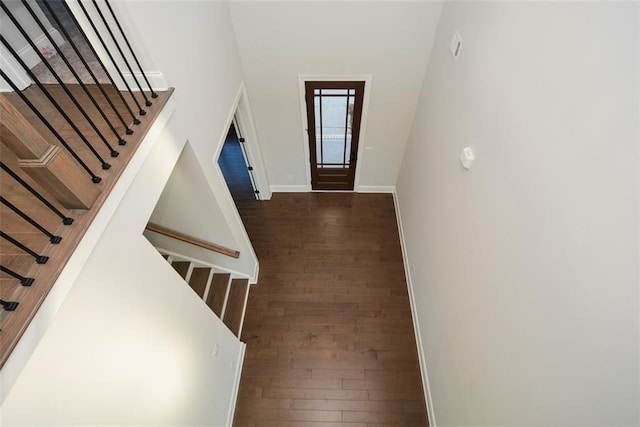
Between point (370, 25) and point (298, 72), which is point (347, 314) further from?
point (370, 25)

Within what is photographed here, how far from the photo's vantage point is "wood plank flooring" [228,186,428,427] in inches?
125

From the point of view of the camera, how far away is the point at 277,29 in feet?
10.6

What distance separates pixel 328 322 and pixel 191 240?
1.90 metres

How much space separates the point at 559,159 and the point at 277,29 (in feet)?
9.88

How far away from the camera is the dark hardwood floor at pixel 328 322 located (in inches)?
125

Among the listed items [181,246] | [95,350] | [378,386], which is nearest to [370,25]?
[181,246]

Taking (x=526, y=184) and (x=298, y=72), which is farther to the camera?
(x=298, y=72)

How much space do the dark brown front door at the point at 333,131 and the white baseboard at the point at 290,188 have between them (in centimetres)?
13

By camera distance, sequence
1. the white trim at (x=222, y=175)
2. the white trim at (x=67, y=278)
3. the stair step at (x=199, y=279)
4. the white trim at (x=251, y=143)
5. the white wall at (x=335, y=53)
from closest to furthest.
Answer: the white trim at (x=67, y=278) < the white trim at (x=222, y=175) < the white wall at (x=335, y=53) < the stair step at (x=199, y=279) < the white trim at (x=251, y=143)

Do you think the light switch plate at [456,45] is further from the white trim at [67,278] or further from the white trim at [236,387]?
the white trim at [236,387]

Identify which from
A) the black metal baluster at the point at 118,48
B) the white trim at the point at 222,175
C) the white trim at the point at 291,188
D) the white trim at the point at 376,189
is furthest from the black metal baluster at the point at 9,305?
the white trim at the point at 376,189

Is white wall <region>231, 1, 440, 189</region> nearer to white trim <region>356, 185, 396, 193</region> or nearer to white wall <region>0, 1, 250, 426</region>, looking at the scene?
white wall <region>0, 1, 250, 426</region>

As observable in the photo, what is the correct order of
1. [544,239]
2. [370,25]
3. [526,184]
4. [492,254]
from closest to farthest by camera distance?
1. [544,239]
2. [526,184]
3. [492,254]
4. [370,25]

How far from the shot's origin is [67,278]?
1.20m
